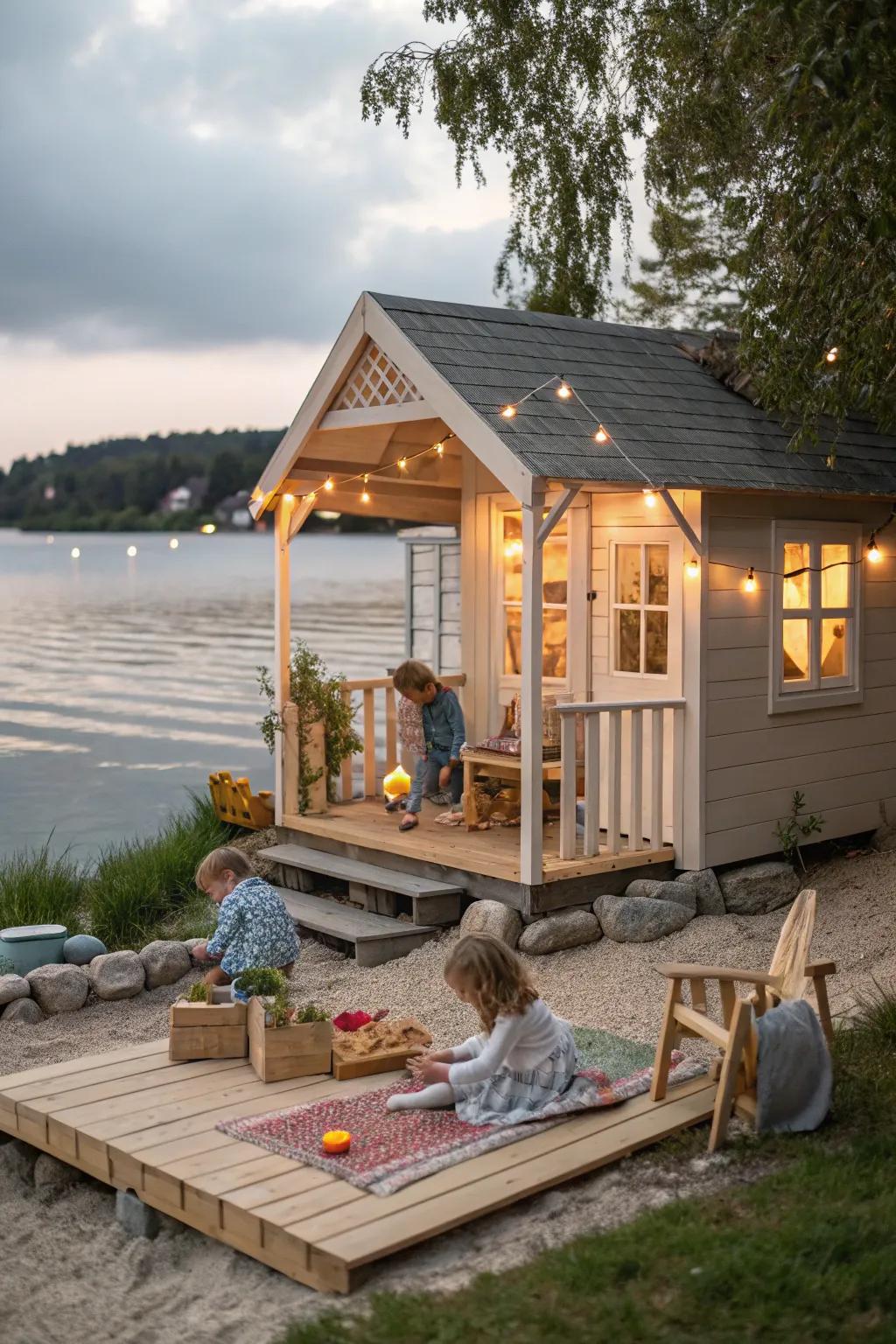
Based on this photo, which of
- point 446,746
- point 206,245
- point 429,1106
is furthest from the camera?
point 206,245

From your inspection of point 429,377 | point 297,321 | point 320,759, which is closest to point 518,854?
point 320,759

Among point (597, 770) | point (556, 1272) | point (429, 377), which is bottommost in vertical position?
point (556, 1272)

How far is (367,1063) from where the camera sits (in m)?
5.86

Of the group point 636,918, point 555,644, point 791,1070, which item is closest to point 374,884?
point 636,918

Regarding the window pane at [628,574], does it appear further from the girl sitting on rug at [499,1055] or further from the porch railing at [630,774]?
the girl sitting on rug at [499,1055]

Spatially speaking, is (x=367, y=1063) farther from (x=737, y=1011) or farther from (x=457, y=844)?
(x=457, y=844)

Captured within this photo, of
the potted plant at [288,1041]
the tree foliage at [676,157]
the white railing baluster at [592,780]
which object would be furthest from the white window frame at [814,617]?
the potted plant at [288,1041]

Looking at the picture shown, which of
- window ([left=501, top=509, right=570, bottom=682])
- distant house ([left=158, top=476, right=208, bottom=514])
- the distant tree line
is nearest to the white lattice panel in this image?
window ([left=501, top=509, right=570, bottom=682])

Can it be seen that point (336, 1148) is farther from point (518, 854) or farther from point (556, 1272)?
point (518, 854)

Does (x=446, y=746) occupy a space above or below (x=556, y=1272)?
above

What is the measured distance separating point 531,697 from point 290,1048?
9.79 ft

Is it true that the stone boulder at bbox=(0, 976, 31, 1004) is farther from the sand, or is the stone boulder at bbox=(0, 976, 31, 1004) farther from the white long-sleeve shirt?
the white long-sleeve shirt

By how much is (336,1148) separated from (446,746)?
16.6ft

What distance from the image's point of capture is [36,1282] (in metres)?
4.83
